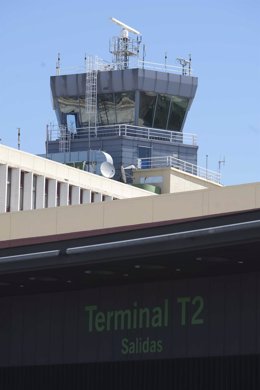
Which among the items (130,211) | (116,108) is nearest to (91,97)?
(116,108)

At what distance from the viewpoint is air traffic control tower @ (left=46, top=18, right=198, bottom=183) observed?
102875 mm

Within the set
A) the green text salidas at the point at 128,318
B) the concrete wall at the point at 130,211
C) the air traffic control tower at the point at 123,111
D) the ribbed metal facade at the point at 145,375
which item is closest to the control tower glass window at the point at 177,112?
the air traffic control tower at the point at 123,111

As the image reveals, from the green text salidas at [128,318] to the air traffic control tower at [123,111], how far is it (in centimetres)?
6114

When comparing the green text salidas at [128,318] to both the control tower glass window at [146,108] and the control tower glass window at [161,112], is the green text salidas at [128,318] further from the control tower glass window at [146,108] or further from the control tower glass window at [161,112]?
the control tower glass window at [161,112]

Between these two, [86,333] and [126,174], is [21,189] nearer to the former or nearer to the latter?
[126,174]

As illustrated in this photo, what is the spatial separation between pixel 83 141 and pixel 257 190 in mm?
66064

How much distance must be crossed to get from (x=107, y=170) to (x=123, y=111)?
13.9 m

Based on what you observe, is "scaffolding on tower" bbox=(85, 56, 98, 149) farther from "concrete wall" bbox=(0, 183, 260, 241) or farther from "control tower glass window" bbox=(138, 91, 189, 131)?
"concrete wall" bbox=(0, 183, 260, 241)

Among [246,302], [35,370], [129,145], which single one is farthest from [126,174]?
[246,302]

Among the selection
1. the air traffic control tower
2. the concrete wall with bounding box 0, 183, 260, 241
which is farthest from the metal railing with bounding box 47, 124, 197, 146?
the concrete wall with bounding box 0, 183, 260, 241

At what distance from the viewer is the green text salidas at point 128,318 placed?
3841 centimetres

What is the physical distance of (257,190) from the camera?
1500 inches

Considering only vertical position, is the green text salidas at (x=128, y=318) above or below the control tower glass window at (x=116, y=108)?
below

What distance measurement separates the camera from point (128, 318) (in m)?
39.4
